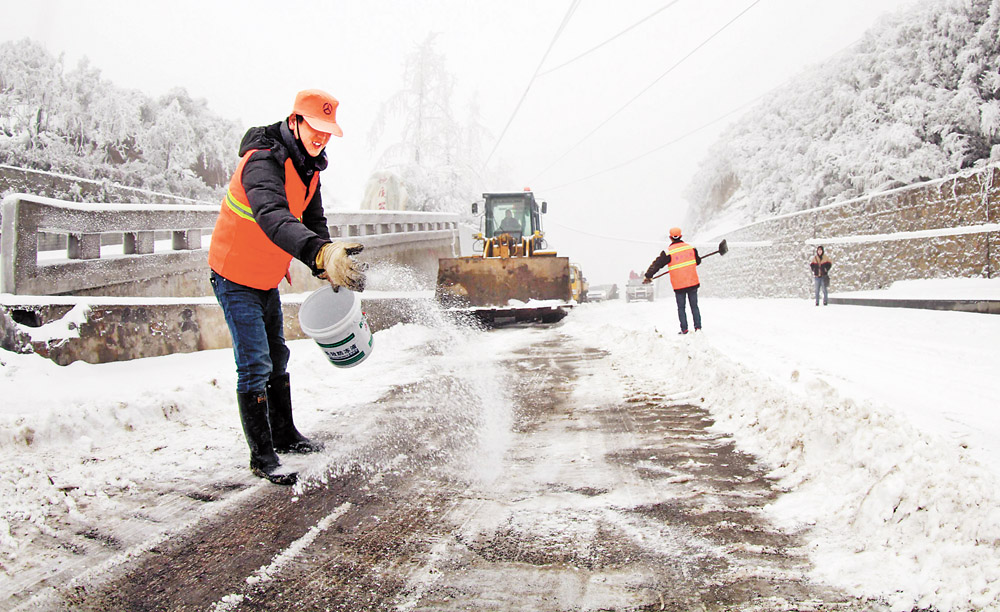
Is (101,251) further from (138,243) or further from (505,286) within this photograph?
(505,286)

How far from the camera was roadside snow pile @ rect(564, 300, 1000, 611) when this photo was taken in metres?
1.72

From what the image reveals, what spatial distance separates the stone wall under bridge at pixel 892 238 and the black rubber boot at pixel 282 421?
38.0 feet

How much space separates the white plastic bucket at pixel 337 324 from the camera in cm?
306

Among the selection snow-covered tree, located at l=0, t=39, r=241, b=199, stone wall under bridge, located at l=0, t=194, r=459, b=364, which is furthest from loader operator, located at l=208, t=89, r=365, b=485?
snow-covered tree, located at l=0, t=39, r=241, b=199

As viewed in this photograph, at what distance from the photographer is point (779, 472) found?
2771mm

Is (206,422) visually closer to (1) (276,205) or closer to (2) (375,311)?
(1) (276,205)

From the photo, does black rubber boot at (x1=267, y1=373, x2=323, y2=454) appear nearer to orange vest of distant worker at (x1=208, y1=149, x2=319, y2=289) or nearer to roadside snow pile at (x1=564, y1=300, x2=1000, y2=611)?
orange vest of distant worker at (x1=208, y1=149, x2=319, y2=289)

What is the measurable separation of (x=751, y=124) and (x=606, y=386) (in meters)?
25.5

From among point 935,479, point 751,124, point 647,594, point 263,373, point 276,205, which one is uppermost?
point 751,124

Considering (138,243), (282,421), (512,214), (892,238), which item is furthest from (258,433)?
(892,238)

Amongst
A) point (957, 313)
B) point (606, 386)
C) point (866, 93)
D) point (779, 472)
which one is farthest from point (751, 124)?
point (779, 472)

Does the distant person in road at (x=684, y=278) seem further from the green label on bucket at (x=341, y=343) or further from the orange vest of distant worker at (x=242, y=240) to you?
the orange vest of distant worker at (x=242, y=240)

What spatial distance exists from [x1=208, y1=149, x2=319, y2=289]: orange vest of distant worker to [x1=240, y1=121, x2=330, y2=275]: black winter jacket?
2.2 inches

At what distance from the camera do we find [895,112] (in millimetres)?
14234
